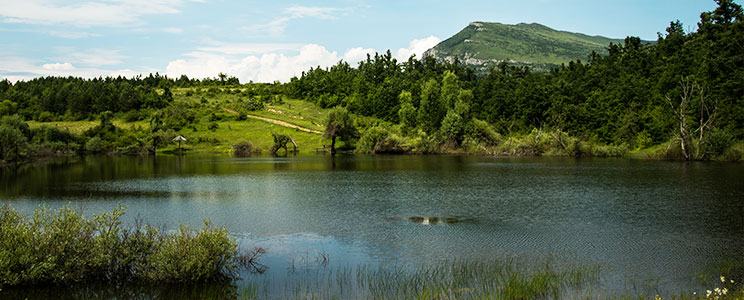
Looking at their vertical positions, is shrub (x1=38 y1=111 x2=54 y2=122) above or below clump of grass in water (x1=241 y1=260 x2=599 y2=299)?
above

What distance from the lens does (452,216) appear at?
2611 centimetres

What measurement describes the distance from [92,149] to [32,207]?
8548cm

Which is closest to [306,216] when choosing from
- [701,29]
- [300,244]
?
[300,244]

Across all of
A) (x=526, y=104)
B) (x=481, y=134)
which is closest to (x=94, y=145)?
(x=481, y=134)

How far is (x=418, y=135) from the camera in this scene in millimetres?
96312

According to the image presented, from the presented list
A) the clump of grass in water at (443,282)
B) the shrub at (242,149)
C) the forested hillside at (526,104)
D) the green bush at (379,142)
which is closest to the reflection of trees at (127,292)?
the clump of grass in water at (443,282)

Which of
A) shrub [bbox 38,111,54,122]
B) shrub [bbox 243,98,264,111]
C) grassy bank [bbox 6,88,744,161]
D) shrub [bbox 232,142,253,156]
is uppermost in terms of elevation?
shrub [bbox 243,98,264,111]

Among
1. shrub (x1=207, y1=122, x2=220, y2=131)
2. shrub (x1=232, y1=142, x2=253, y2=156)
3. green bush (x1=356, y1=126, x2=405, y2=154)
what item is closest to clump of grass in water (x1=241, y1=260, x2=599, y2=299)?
green bush (x1=356, y1=126, x2=405, y2=154)

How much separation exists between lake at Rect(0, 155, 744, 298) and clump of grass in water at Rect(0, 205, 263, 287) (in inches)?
31.4

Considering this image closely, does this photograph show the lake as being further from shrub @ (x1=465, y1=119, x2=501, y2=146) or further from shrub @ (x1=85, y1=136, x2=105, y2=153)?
shrub @ (x1=85, y1=136, x2=105, y2=153)

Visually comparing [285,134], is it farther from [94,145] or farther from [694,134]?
[694,134]

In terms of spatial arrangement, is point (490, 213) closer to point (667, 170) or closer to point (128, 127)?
point (667, 170)

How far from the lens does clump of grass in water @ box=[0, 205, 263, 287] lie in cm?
1455

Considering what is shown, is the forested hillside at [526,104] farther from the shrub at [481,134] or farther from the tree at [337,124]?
the tree at [337,124]
